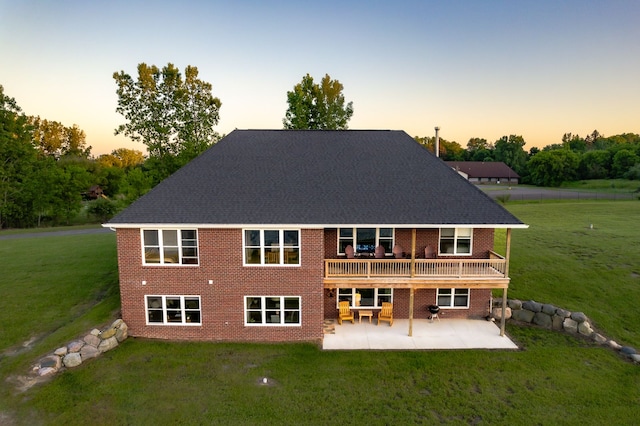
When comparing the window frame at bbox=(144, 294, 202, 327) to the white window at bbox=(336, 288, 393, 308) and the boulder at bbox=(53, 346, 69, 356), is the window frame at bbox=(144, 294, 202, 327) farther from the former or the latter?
the white window at bbox=(336, 288, 393, 308)

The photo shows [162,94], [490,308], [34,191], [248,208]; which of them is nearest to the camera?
[248,208]

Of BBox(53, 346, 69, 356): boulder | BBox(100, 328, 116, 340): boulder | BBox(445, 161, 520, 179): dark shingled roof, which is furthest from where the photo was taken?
BBox(445, 161, 520, 179): dark shingled roof

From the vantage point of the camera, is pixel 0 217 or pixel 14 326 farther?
pixel 0 217

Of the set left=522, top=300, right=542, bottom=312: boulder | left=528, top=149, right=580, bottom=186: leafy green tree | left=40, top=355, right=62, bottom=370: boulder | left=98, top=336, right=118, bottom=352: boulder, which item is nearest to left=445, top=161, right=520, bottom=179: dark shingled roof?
left=528, top=149, right=580, bottom=186: leafy green tree

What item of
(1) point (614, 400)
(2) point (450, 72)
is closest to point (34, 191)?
(2) point (450, 72)

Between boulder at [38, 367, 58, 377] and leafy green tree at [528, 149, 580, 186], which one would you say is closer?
boulder at [38, 367, 58, 377]

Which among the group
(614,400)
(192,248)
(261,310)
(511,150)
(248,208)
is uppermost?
(511,150)

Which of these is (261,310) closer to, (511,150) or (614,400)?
(614,400)
